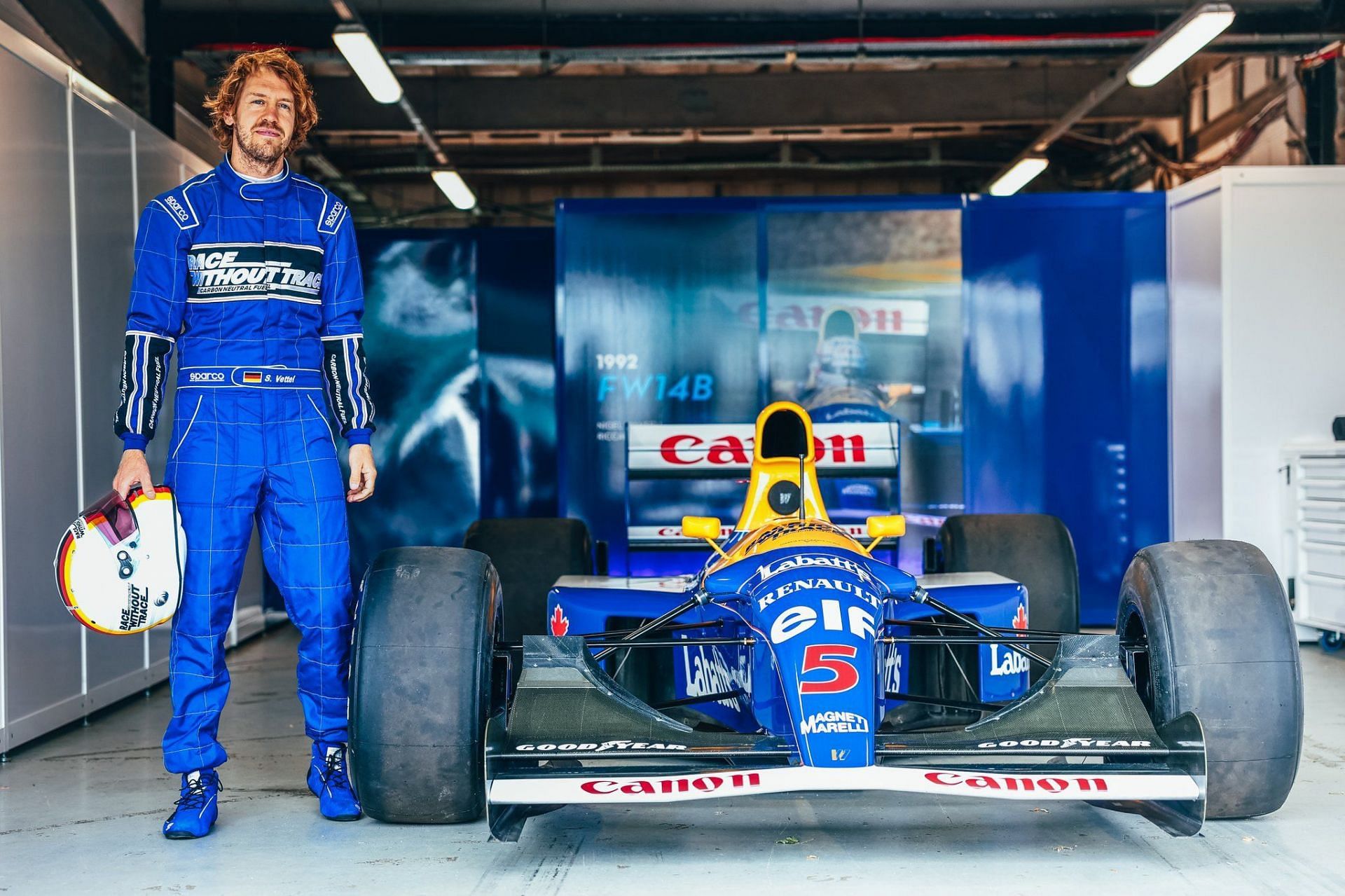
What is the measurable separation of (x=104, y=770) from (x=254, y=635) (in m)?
4.24

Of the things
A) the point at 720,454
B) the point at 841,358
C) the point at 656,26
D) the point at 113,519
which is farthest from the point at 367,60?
the point at 113,519

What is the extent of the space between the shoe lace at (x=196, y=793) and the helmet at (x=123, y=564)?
1.58ft

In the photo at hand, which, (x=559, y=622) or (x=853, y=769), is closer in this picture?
(x=853, y=769)

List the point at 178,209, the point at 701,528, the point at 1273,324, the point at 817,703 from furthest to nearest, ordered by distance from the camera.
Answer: the point at 1273,324, the point at 701,528, the point at 178,209, the point at 817,703

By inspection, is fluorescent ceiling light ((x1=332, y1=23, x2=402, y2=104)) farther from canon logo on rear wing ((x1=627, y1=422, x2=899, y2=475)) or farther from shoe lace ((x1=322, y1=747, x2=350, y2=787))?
shoe lace ((x1=322, y1=747, x2=350, y2=787))

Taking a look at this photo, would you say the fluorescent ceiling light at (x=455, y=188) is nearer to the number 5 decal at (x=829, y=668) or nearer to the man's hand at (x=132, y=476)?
the man's hand at (x=132, y=476)

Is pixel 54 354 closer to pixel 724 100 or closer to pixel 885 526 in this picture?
pixel 885 526

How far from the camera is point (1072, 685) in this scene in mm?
3514

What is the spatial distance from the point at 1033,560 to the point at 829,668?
276cm

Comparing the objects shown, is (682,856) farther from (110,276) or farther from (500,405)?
(500,405)

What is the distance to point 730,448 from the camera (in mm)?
7051

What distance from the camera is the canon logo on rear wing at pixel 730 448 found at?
6598 mm

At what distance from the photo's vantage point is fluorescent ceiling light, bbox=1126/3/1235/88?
7.02m

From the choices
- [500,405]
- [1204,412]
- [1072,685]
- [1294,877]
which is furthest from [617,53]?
[1294,877]
